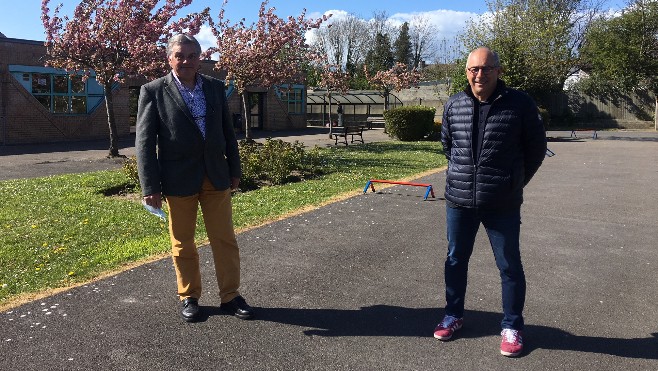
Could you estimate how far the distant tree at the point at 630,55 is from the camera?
3428cm

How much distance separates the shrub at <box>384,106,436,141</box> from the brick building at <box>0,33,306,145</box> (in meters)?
4.52

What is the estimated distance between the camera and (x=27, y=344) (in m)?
3.53

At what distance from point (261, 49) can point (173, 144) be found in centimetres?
1439

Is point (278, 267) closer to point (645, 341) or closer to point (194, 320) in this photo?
point (194, 320)

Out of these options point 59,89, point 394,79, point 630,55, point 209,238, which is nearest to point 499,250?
point 209,238

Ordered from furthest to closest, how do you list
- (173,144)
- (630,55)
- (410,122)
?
(630,55)
(410,122)
(173,144)

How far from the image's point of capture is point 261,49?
1762 cm

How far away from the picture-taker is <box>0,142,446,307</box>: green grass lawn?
5.12 m

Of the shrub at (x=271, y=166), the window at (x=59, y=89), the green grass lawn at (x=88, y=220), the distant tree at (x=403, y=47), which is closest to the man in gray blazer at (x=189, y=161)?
the green grass lawn at (x=88, y=220)

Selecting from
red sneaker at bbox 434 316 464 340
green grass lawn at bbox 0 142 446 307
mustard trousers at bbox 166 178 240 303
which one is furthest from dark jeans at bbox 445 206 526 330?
green grass lawn at bbox 0 142 446 307

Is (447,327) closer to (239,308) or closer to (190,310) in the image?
(239,308)

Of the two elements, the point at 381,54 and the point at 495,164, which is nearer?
the point at 495,164

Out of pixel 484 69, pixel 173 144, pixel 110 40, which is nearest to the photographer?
pixel 484 69

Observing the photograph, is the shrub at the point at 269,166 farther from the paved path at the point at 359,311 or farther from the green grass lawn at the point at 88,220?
the paved path at the point at 359,311
